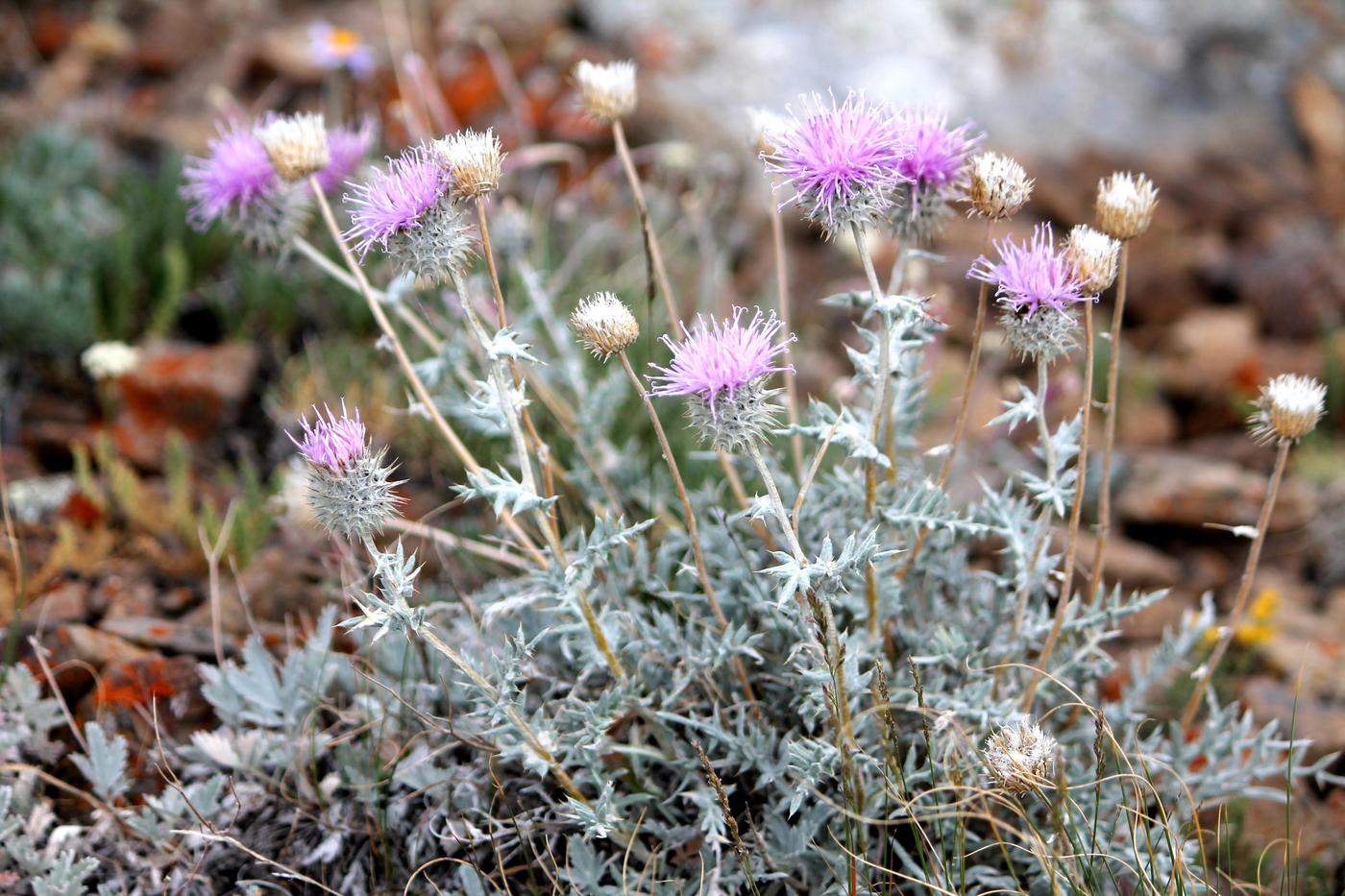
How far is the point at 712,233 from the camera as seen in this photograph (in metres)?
5.38

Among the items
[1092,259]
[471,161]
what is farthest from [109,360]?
[1092,259]

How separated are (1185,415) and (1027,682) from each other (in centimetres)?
326

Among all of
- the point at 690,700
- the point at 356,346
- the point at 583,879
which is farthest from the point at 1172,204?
the point at 583,879

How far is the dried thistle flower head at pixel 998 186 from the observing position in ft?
6.75

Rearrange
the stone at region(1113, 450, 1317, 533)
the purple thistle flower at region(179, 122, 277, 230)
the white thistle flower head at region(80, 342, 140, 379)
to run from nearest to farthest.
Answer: the purple thistle flower at region(179, 122, 277, 230) → the white thistle flower head at region(80, 342, 140, 379) → the stone at region(1113, 450, 1317, 533)

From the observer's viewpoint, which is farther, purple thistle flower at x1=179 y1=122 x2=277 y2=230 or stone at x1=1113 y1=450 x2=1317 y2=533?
stone at x1=1113 y1=450 x2=1317 y2=533

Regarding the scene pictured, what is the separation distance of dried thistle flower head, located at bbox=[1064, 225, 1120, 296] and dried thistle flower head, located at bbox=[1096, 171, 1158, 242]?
7 centimetres

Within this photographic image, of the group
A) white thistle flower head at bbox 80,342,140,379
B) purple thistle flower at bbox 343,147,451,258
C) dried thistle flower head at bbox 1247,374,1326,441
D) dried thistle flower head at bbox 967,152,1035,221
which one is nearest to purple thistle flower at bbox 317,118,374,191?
purple thistle flower at bbox 343,147,451,258

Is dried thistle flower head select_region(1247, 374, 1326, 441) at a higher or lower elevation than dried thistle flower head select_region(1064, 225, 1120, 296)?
lower

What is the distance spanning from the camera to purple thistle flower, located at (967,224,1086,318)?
2018 millimetres

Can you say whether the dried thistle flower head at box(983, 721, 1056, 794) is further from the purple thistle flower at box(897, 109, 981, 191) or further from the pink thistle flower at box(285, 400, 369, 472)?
the pink thistle flower at box(285, 400, 369, 472)

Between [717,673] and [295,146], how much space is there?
1.44 m

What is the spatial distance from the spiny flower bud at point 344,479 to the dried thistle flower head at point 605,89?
93 cm

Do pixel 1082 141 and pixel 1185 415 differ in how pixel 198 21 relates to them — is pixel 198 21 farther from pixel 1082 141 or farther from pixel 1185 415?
pixel 1185 415
